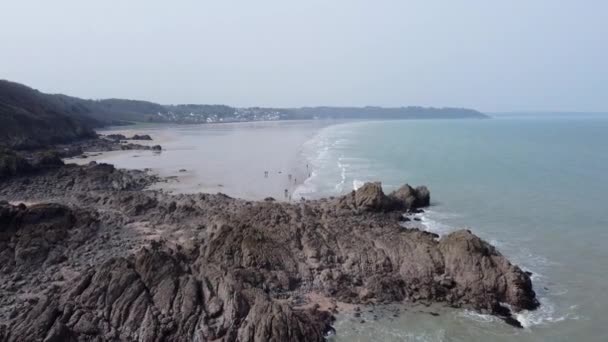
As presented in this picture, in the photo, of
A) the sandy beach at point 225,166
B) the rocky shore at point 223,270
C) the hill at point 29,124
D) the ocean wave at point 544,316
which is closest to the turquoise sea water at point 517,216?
the ocean wave at point 544,316

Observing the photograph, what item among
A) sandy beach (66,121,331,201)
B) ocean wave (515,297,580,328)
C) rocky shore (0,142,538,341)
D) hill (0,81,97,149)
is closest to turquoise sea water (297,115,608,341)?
ocean wave (515,297,580,328)

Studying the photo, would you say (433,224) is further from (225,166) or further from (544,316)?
(225,166)

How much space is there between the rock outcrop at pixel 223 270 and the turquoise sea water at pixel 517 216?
1478 mm

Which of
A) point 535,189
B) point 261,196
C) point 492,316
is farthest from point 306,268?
point 535,189

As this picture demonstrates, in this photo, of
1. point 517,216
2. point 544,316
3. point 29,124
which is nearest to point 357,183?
point 517,216

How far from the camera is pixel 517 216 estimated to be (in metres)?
34.0

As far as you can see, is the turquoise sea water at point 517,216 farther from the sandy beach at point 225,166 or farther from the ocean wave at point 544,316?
the sandy beach at point 225,166

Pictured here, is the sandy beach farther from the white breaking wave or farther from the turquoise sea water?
the white breaking wave

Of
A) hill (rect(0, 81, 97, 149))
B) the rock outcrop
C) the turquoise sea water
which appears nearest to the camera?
the rock outcrop

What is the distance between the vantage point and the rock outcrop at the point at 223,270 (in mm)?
17062

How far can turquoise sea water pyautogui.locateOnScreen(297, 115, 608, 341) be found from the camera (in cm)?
1852

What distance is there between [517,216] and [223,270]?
23.8m

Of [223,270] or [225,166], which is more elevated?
[223,270]

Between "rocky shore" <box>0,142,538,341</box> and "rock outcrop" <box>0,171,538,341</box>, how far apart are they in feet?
0.18
